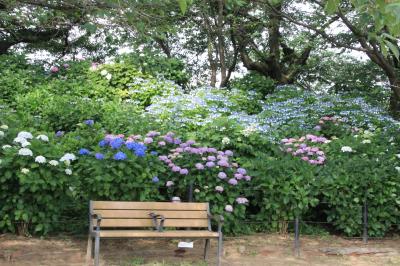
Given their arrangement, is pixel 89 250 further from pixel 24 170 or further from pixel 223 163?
pixel 223 163

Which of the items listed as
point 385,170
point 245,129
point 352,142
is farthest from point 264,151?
point 385,170

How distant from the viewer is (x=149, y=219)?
16.5 feet

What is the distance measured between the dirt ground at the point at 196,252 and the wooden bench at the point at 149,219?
236 mm

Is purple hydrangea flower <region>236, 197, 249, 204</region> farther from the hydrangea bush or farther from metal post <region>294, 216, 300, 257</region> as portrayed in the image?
the hydrangea bush

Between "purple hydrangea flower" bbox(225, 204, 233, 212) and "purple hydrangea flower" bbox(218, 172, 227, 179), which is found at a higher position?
"purple hydrangea flower" bbox(218, 172, 227, 179)

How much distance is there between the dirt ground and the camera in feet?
15.9

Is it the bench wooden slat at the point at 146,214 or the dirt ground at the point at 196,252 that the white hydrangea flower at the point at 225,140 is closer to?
the dirt ground at the point at 196,252

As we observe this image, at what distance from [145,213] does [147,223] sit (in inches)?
4.0

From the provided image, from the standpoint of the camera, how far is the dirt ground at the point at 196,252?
485 cm

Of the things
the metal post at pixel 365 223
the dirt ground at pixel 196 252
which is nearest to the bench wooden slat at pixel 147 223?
the dirt ground at pixel 196 252

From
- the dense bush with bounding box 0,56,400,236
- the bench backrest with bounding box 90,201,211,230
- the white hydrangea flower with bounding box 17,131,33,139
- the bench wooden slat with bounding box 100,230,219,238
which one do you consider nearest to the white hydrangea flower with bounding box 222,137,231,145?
the dense bush with bounding box 0,56,400,236

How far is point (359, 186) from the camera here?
6129 mm

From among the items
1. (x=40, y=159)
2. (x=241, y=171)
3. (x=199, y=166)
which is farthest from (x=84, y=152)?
(x=241, y=171)

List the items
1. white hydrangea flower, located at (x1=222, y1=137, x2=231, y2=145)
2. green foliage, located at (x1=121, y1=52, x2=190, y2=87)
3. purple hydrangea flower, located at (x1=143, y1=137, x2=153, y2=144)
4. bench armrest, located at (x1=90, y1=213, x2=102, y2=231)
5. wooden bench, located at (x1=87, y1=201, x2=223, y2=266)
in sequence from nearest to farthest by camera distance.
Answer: bench armrest, located at (x1=90, y1=213, x2=102, y2=231), wooden bench, located at (x1=87, y1=201, x2=223, y2=266), purple hydrangea flower, located at (x1=143, y1=137, x2=153, y2=144), white hydrangea flower, located at (x1=222, y1=137, x2=231, y2=145), green foliage, located at (x1=121, y1=52, x2=190, y2=87)
